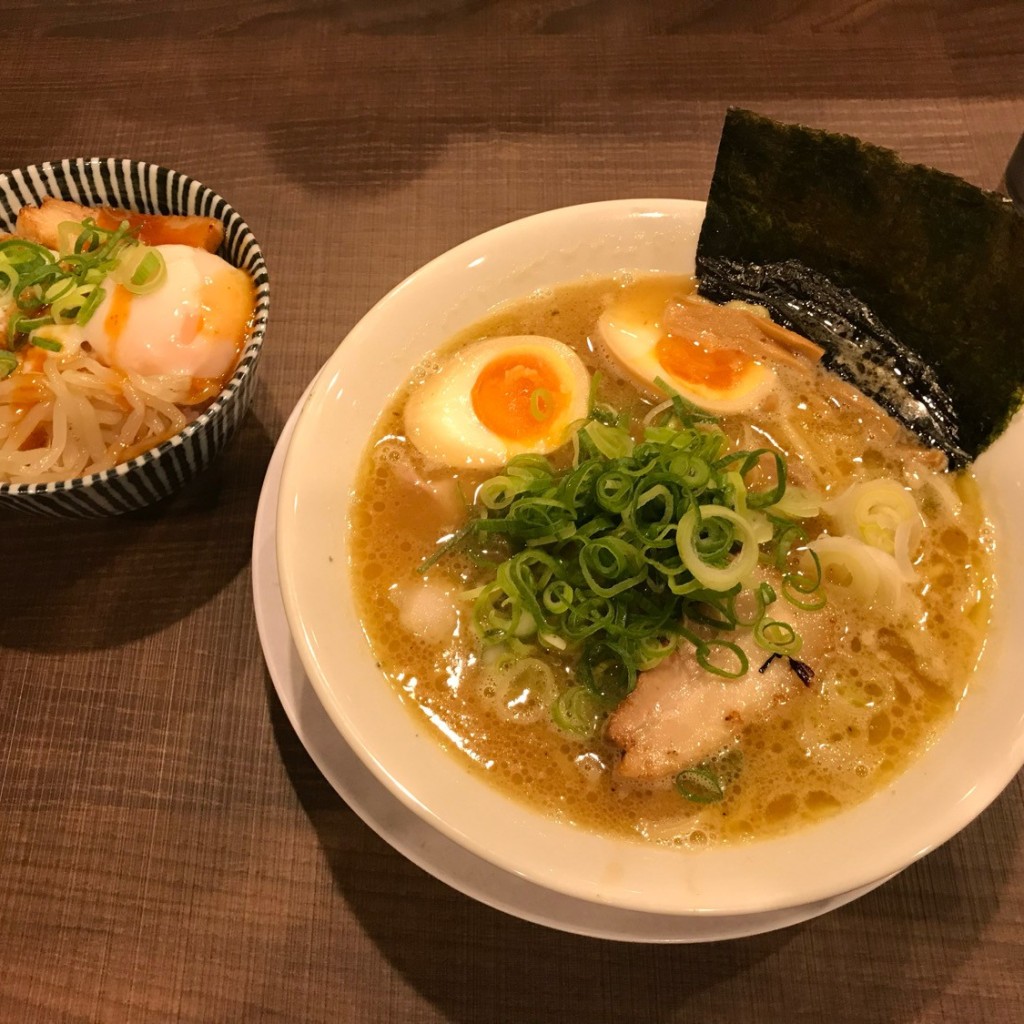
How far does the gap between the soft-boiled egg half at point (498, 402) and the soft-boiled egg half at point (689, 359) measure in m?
0.10

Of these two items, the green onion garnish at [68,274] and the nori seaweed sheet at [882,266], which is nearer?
the nori seaweed sheet at [882,266]

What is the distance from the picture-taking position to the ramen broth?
3.86 feet

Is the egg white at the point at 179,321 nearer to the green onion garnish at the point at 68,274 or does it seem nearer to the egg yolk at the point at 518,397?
the green onion garnish at the point at 68,274

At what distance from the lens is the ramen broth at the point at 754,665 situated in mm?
1178

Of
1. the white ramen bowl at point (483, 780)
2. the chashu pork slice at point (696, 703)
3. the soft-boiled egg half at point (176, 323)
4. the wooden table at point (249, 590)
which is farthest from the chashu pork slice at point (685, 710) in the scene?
the soft-boiled egg half at point (176, 323)

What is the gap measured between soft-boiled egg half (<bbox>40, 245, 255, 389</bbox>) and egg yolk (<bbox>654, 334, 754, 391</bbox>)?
0.78m

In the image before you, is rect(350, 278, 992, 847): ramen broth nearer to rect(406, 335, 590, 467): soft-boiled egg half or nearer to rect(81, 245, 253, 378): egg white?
rect(406, 335, 590, 467): soft-boiled egg half

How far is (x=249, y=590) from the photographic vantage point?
156 cm

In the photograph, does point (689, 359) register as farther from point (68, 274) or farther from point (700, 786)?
point (68, 274)

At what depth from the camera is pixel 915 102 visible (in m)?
2.17

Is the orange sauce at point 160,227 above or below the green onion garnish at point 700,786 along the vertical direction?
above

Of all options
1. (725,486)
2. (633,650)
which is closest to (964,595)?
(725,486)

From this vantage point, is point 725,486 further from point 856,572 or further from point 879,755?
point 879,755

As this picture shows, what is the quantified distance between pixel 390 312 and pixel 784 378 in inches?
30.2
